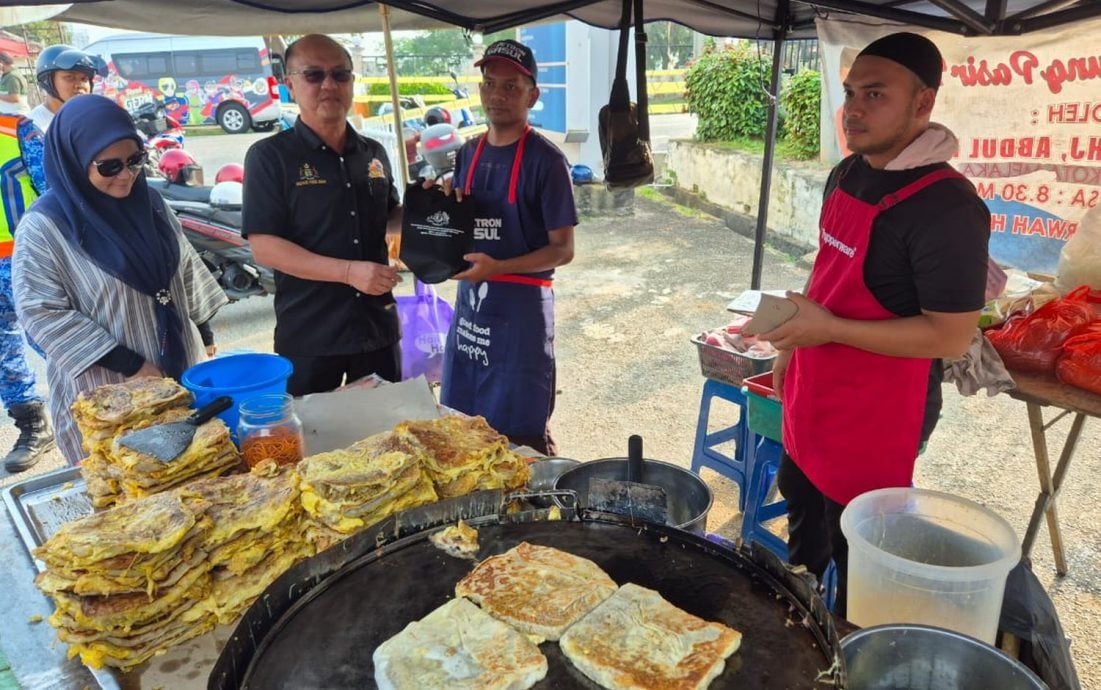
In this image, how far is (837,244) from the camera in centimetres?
232

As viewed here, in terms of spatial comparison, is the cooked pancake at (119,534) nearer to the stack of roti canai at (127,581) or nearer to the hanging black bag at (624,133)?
the stack of roti canai at (127,581)

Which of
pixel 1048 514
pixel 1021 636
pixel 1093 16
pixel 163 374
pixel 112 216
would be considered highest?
pixel 1093 16

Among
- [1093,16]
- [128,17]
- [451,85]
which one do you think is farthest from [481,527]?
[451,85]

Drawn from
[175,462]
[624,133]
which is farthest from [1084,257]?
[175,462]

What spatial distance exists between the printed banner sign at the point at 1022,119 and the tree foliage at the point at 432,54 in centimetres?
2629

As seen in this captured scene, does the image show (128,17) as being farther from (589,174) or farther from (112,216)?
(589,174)

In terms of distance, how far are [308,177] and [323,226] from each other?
0.69ft

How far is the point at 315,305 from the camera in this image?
307cm

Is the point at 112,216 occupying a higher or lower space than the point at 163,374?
higher

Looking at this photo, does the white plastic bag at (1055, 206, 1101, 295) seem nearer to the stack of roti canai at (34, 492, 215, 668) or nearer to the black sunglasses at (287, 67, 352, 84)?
the black sunglasses at (287, 67, 352, 84)

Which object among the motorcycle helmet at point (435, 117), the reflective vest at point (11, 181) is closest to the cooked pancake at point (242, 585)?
the reflective vest at point (11, 181)

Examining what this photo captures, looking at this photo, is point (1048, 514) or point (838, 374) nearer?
point (838, 374)

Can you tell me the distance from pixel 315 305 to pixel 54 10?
1485mm

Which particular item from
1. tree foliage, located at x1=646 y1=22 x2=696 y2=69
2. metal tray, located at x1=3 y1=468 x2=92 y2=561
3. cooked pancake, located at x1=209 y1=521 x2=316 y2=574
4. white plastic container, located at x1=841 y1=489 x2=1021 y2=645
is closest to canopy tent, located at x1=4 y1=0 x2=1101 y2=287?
white plastic container, located at x1=841 y1=489 x2=1021 y2=645
